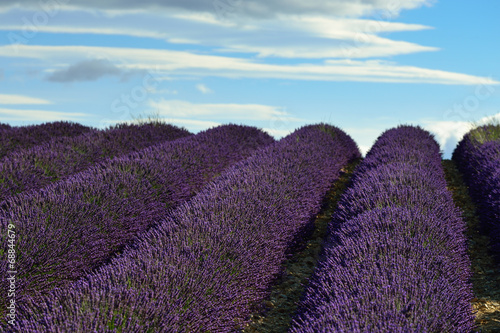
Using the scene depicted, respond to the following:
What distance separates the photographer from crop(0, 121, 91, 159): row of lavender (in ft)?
31.8

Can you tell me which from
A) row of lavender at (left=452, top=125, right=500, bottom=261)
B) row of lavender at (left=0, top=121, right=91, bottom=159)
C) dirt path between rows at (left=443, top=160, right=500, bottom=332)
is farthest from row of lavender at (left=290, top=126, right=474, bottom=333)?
row of lavender at (left=0, top=121, right=91, bottom=159)

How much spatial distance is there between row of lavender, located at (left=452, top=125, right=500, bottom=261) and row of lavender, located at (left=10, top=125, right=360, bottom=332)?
2.31m

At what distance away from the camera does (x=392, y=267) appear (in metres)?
3.53

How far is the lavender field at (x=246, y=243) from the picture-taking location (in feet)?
10.1

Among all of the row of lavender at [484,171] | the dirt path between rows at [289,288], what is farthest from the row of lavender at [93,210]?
the row of lavender at [484,171]

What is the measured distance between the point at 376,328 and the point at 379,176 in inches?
143

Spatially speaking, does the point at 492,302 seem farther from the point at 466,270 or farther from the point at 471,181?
the point at 471,181

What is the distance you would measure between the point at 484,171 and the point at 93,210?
19.2 ft

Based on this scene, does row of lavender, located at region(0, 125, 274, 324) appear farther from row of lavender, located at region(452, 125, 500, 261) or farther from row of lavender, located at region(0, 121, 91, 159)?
row of lavender, located at region(452, 125, 500, 261)

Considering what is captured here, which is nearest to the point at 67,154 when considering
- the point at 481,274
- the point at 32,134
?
the point at 32,134

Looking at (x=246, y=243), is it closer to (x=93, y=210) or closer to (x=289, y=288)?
(x=289, y=288)

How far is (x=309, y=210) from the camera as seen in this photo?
6.27m

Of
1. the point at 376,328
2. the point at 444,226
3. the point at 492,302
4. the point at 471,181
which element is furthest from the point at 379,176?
the point at 376,328

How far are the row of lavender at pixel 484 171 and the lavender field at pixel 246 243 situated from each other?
0.15 ft
